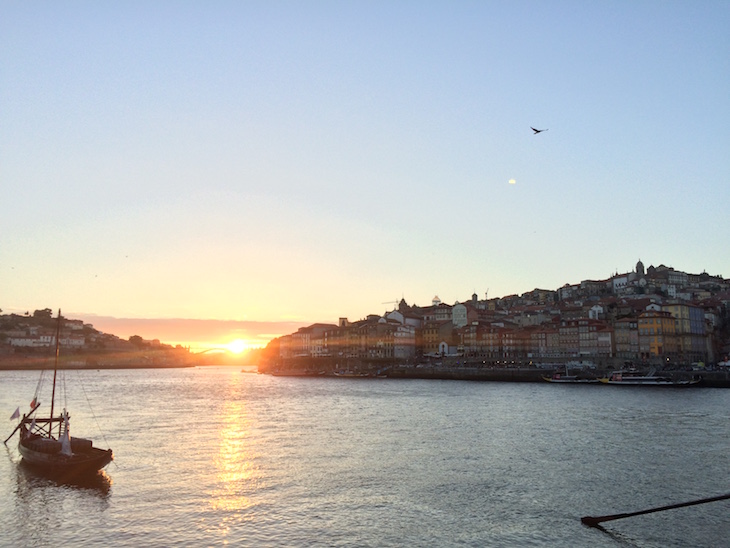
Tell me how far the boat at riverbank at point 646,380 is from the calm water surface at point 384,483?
41437 millimetres

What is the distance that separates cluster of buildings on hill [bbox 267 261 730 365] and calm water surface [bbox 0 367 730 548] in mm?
70831

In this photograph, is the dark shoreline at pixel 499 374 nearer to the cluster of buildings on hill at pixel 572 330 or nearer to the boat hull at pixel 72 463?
the cluster of buildings on hill at pixel 572 330

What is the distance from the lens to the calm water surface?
21.8 meters

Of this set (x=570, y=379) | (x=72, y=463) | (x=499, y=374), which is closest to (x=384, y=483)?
(x=72, y=463)

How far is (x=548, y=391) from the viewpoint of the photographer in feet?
283

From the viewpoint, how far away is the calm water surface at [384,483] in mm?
21750

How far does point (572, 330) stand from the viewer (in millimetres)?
130500

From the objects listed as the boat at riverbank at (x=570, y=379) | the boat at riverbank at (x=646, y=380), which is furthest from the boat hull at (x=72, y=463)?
the boat at riverbank at (x=570, y=379)

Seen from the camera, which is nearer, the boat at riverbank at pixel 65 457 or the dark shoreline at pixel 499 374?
the boat at riverbank at pixel 65 457

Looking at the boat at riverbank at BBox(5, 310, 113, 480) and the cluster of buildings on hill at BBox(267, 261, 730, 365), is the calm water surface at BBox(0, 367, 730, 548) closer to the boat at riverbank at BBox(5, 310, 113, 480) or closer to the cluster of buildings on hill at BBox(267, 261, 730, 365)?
the boat at riverbank at BBox(5, 310, 113, 480)

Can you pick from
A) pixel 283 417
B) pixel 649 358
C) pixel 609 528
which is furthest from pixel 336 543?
pixel 649 358

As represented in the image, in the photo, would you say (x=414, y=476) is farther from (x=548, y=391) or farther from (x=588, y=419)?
(x=548, y=391)

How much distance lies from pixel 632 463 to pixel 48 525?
2798 centimetres

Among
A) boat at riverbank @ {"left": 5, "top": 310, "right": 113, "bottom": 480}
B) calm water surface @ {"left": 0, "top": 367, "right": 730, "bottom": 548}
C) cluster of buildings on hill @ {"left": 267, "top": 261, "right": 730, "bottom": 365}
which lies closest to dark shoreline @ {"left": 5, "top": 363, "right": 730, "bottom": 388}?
cluster of buildings on hill @ {"left": 267, "top": 261, "right": 730, "bottom": 365}
